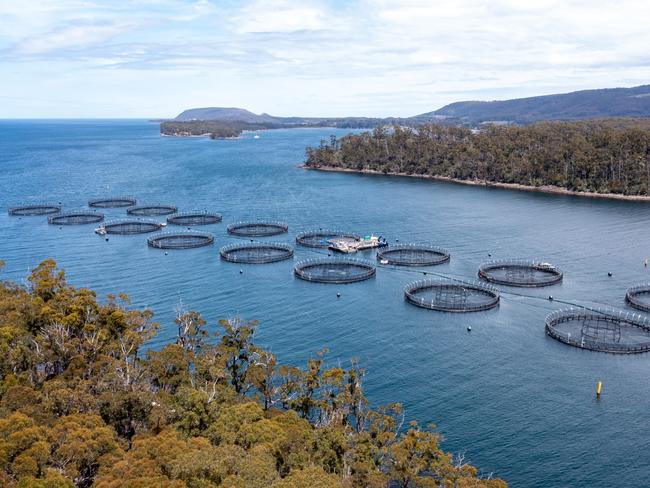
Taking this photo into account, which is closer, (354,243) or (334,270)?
(334,270)

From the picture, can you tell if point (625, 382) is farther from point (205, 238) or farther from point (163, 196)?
point (163, 196)

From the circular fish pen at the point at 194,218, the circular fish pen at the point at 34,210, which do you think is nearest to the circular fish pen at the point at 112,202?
the circular fish pen at the point at 34,210

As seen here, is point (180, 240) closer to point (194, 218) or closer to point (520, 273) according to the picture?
point (194, 218)

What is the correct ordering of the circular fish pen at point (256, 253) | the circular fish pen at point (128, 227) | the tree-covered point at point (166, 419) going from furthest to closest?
1. the circular fish pen at point (128, 227)
2. the circular fish pen at point (256, 253)
3. the tree-covered point at point (166, 419)

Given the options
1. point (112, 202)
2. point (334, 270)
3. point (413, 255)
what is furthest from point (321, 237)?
point (112, 202)

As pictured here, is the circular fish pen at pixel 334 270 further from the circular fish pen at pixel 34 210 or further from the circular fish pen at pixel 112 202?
the circular fish pen at pixel 34 210

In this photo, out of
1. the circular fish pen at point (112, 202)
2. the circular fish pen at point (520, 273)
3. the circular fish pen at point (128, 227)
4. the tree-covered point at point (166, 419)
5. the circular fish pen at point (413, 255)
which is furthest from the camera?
the circular fish pen at point (112, 202)

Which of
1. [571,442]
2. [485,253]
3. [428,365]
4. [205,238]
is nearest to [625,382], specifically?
[571,442]

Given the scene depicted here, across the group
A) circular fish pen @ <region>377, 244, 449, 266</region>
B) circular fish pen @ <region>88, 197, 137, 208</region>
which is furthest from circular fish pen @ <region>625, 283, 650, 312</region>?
circular fish pen @ <region>88, 197, 137, 208</region>
